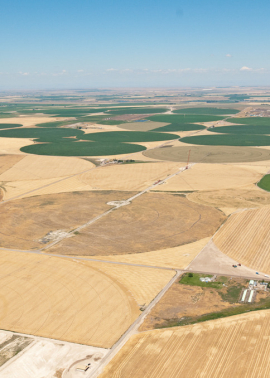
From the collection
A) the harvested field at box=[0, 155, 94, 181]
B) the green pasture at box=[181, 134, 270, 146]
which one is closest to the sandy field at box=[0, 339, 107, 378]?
the harvested field at box=[0, 155, 94, 181]

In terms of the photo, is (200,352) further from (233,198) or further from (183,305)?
(233,198)

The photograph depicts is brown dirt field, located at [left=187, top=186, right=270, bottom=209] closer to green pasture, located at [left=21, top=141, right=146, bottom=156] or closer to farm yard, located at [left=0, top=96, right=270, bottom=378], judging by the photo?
farm yard, located at [left=0, top=96, right=270, bottom=378]

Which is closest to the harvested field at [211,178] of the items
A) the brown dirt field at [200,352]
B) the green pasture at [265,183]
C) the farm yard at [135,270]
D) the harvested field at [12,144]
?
the farm yard at [135,270]

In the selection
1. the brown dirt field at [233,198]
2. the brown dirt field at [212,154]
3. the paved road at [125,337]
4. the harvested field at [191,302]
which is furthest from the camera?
the brown dirt field at [212,154]

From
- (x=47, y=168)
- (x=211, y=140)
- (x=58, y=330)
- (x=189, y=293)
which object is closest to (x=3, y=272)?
(x=58, y=330)

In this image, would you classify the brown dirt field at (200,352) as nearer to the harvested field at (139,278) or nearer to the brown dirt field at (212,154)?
the harvested field at (139,278)

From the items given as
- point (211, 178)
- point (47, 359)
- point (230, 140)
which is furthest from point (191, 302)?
point (230, 140)
